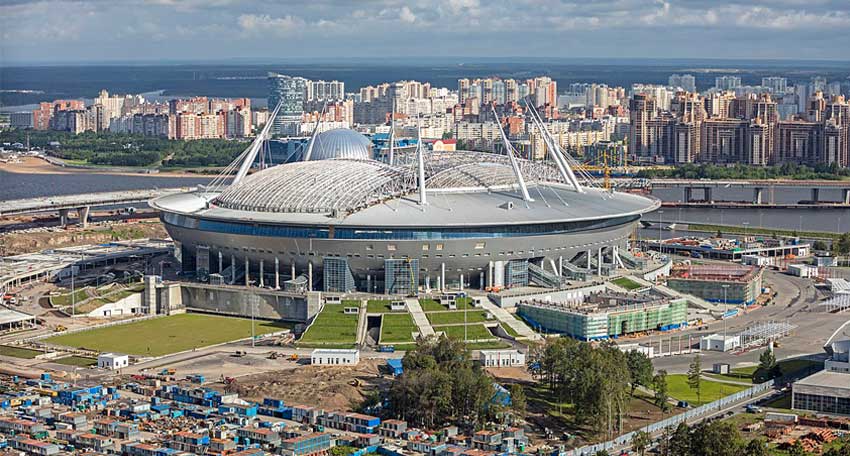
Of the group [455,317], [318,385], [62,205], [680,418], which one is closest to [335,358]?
[318,385]

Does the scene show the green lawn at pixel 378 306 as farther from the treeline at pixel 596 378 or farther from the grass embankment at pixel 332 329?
the treeline at pixel 596 378

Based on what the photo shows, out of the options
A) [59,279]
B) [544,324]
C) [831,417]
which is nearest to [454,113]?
[59,279]

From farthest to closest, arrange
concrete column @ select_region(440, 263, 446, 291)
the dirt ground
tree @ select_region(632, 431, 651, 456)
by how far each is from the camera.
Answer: concrete column @ select_region(440, 263, 446, 291)
the dirt ground
tree @ select_region(632, 431, 651, 456)

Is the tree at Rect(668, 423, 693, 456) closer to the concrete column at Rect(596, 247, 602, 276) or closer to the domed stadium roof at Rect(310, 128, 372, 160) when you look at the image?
the concrete column at Rect(596, 247, 602, 276)

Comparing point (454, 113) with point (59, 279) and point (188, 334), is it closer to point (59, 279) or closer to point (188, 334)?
point (59, 279)

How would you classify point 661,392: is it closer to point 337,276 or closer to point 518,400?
point 518,400

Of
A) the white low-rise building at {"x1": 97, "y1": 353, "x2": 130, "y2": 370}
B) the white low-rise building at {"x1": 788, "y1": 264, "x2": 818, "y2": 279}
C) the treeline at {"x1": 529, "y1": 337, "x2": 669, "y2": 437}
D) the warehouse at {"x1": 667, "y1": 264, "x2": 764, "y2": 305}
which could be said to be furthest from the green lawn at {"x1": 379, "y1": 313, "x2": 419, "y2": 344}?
the white low-rise building at {"x1": 788, "y1": 264, "x2": 818, "y2": 279}
